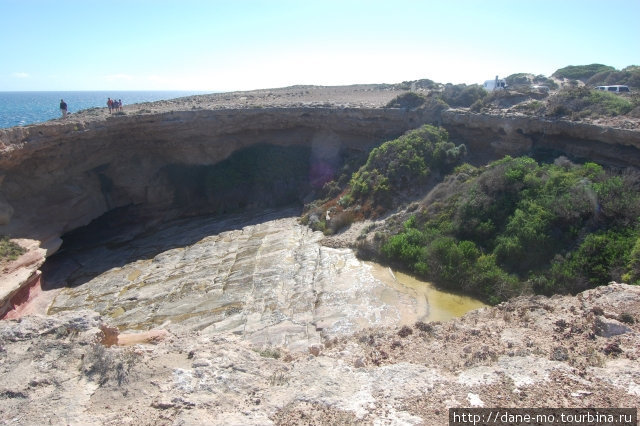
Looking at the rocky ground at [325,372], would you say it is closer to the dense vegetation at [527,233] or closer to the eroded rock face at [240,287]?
the eroded rock face at [240,287]

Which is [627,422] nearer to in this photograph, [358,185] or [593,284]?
[593,284]

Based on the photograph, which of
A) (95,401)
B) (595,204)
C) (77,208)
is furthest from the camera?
(77,208)

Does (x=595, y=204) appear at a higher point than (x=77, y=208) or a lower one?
higher

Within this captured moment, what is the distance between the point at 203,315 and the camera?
12.3 meters

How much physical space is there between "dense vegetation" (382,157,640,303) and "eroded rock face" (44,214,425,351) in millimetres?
2029

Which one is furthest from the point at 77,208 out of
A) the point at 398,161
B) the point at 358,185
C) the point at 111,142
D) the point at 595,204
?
the point at 595,204

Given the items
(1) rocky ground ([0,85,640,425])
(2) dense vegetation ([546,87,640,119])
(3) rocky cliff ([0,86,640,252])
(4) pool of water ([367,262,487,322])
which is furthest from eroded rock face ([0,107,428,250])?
(1) rocky ground ([0,85,640,425])

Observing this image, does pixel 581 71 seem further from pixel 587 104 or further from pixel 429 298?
pixel 429 298

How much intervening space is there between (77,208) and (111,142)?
3917 mm

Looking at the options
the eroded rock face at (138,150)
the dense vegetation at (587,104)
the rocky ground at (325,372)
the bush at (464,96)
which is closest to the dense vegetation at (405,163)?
the eroded rock face at (138,150)

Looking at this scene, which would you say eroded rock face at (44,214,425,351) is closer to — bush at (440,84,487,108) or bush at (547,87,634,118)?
bush at (547,87,634,118)

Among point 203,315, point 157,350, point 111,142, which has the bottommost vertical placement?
point 203,315

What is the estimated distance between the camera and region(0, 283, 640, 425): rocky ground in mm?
5410

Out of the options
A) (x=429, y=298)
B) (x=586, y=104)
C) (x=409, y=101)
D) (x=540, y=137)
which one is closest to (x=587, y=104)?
(x=586, y=104)
